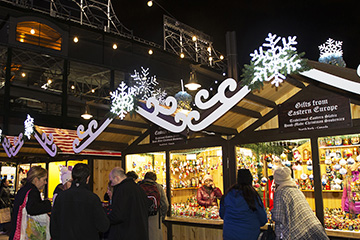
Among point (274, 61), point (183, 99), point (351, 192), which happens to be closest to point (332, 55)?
point (274, 61)

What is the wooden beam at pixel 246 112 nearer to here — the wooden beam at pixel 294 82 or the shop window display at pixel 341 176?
the wooden beam at pixel 294 82

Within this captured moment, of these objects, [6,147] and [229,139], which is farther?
[6,147]

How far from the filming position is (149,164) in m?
7.80

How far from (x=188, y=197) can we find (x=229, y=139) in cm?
207

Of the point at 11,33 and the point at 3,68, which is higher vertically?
the point at 11,33

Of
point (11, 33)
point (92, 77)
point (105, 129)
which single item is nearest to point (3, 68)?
point (11, 33)

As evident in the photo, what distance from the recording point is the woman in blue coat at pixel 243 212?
12.8 ft

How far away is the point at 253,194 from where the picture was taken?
155 inches

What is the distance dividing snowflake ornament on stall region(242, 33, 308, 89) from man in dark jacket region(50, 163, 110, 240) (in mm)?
2203

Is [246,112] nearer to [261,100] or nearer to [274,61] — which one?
[261,100]

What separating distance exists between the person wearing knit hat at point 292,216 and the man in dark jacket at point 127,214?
5.10 ft

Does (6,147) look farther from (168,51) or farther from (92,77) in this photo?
(168,51)

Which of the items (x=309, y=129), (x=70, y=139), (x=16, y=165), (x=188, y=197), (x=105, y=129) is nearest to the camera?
(x=309, y=129)

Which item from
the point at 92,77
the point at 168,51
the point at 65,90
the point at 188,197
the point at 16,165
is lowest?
the point at 188,197
